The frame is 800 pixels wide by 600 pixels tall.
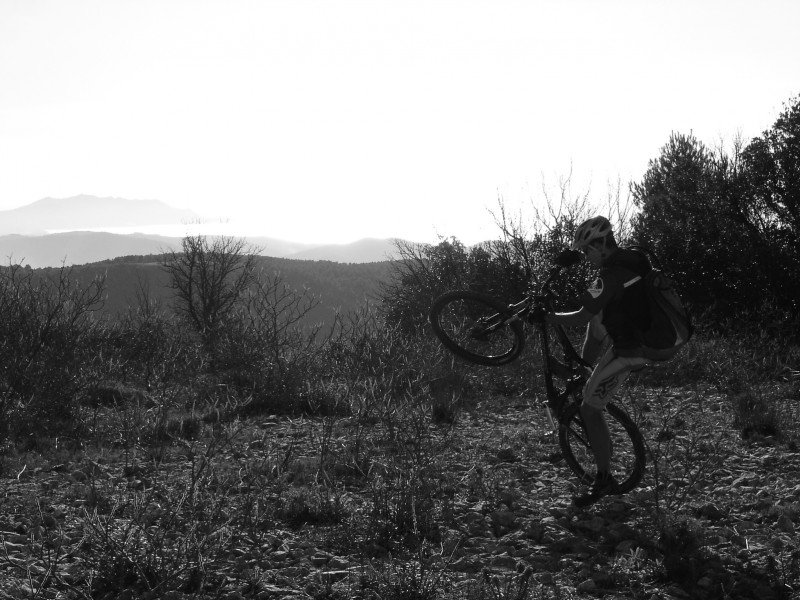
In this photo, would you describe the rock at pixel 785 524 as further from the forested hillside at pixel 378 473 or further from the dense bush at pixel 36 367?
the dense bush at pixel 36 367

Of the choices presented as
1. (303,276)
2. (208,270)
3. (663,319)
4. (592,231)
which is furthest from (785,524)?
(303,276)

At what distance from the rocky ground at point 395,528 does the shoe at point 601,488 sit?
142 mm

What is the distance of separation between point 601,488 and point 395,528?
62.0 inches

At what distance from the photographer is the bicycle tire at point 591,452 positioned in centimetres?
566

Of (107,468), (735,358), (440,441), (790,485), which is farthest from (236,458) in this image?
(735,358)

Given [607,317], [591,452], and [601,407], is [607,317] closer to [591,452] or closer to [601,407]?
[601,407]

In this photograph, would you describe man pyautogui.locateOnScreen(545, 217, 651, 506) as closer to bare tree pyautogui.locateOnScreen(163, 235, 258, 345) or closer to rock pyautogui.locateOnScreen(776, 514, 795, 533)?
rock pyautogui.locateOnScreen(776, 514, 795, 533)

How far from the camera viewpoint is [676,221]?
23.9 meters

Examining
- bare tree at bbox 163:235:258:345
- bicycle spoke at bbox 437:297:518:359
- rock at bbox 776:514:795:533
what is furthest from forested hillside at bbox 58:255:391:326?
rock at bbox 776:514:795:533

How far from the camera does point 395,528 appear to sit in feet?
16.8

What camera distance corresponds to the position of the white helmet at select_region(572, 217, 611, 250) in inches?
208

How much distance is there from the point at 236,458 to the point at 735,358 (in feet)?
28.2

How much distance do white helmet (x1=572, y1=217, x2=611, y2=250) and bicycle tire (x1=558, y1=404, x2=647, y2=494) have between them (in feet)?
4.32

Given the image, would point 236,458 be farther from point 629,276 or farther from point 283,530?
point 629,276
